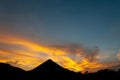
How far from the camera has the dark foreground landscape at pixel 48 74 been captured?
144ft

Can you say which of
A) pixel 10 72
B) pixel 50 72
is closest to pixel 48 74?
pixel 50 72

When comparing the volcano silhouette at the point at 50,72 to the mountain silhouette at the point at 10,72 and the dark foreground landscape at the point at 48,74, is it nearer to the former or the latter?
the dark foreground landscape at the point at 48,74

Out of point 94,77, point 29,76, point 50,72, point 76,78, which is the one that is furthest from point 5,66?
point 94,77

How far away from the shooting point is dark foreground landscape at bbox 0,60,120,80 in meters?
43.9

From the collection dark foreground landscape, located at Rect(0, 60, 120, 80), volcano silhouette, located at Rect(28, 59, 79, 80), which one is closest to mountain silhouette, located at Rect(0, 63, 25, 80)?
dark foreground landscape, located at Rect(0, 60, 120, 80)

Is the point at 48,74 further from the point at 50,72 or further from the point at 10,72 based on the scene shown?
the point at 10,72

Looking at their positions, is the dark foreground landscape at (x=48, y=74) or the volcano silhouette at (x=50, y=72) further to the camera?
the volcano silhouette at (x=50, y=72)

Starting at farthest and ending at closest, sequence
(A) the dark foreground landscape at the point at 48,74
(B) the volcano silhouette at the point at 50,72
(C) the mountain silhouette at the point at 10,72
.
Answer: (B) the volcano silhouette at the point at 50,72, (A) the dark foreground landscape at the point at 48,74, (C) the mountain silhouette at the point at 10,72

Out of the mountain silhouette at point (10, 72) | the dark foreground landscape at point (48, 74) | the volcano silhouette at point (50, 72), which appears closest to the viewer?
the mountain silhouette at point (10, 72)

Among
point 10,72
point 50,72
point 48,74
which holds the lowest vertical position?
point 48,74

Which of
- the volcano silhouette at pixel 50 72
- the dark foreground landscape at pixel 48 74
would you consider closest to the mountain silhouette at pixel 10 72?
the dark foreground landscape at pixel 48 74

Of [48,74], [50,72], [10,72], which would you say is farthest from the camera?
[50,72]

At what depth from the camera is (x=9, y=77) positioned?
4381cm

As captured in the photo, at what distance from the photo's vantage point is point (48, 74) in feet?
146
